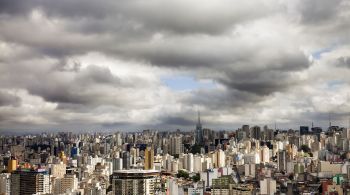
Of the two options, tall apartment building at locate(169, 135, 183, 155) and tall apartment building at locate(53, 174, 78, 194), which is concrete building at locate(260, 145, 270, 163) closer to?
tall apartment building at locate(169, 135, 183, 155)

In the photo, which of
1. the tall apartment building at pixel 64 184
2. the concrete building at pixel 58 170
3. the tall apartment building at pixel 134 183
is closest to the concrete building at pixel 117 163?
the concrete building at pixel 58 170

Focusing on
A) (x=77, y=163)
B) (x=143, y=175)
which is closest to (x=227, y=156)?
(x=77, y=163)

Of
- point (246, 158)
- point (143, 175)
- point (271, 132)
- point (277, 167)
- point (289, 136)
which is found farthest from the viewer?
point (271, 132)

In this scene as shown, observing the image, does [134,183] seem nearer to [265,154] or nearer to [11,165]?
[11,165]

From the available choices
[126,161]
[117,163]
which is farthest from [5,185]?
[126,161]

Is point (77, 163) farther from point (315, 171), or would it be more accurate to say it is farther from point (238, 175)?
point (315, 171)

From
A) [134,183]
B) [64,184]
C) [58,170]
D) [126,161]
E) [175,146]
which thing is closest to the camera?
[134,183]

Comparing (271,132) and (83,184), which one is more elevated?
(271,132)
